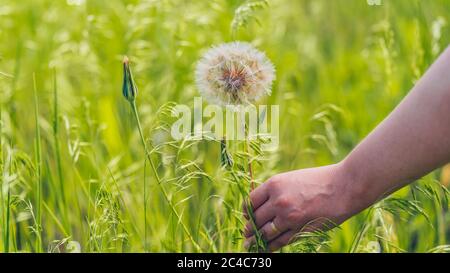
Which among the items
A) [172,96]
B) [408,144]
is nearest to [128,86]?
[408,144]

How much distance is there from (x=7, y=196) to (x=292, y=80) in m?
1.45

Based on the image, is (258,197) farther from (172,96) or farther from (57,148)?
(172,96)

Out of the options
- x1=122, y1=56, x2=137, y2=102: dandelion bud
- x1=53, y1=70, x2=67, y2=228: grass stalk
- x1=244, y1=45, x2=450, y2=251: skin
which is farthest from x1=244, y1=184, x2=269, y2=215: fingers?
x1=53, y1=70, x2=67, y2=228: grass stalk

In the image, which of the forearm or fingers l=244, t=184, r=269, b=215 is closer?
the forearm

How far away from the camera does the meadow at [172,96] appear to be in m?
1.90

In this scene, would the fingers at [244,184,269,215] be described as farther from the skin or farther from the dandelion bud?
the dandelion bud

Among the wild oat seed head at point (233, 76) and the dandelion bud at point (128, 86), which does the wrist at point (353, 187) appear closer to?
the wild oat seed head at point (233, 76)

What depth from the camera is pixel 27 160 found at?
157 centimetres

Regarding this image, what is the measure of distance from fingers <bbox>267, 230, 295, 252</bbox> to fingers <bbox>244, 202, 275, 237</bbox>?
36 millimetres

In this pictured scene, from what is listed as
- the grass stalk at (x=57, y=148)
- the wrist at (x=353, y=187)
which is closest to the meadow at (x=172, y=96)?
the grass stalk at (x=57, y=148)

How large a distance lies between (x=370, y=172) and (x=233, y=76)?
0.98 feet

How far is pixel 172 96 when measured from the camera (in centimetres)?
243

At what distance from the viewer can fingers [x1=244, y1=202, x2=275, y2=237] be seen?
1390mm

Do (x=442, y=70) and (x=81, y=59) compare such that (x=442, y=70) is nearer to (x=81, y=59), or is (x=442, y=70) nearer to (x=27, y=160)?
(x=27, y=160)
